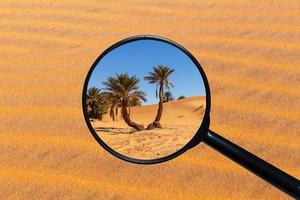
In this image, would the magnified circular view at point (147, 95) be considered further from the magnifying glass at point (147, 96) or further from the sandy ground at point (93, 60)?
the sandy ground at point (93, 60)

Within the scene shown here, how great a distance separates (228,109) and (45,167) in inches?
37.3

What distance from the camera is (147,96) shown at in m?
1.18

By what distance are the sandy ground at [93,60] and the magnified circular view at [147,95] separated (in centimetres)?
80

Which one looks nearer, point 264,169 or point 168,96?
point 264,169

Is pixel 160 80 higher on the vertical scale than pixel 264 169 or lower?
higher

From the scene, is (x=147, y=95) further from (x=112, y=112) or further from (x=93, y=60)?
(x=93, y=60)

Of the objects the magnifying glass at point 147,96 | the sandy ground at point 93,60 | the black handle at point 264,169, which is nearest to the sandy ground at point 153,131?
the magnifying glass at point 147,96

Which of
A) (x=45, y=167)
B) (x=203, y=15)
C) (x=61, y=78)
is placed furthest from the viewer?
(x=203, y=15)

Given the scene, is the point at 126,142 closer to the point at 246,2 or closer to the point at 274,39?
the point at 274,39

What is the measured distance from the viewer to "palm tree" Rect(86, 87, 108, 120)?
4.03 feet

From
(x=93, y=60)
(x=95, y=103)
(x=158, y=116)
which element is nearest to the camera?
(x=158, y=116)

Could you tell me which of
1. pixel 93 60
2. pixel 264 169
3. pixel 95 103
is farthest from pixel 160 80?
pixel 93 60

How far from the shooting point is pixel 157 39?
115 centimetres

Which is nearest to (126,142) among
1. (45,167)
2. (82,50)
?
(45,167)
